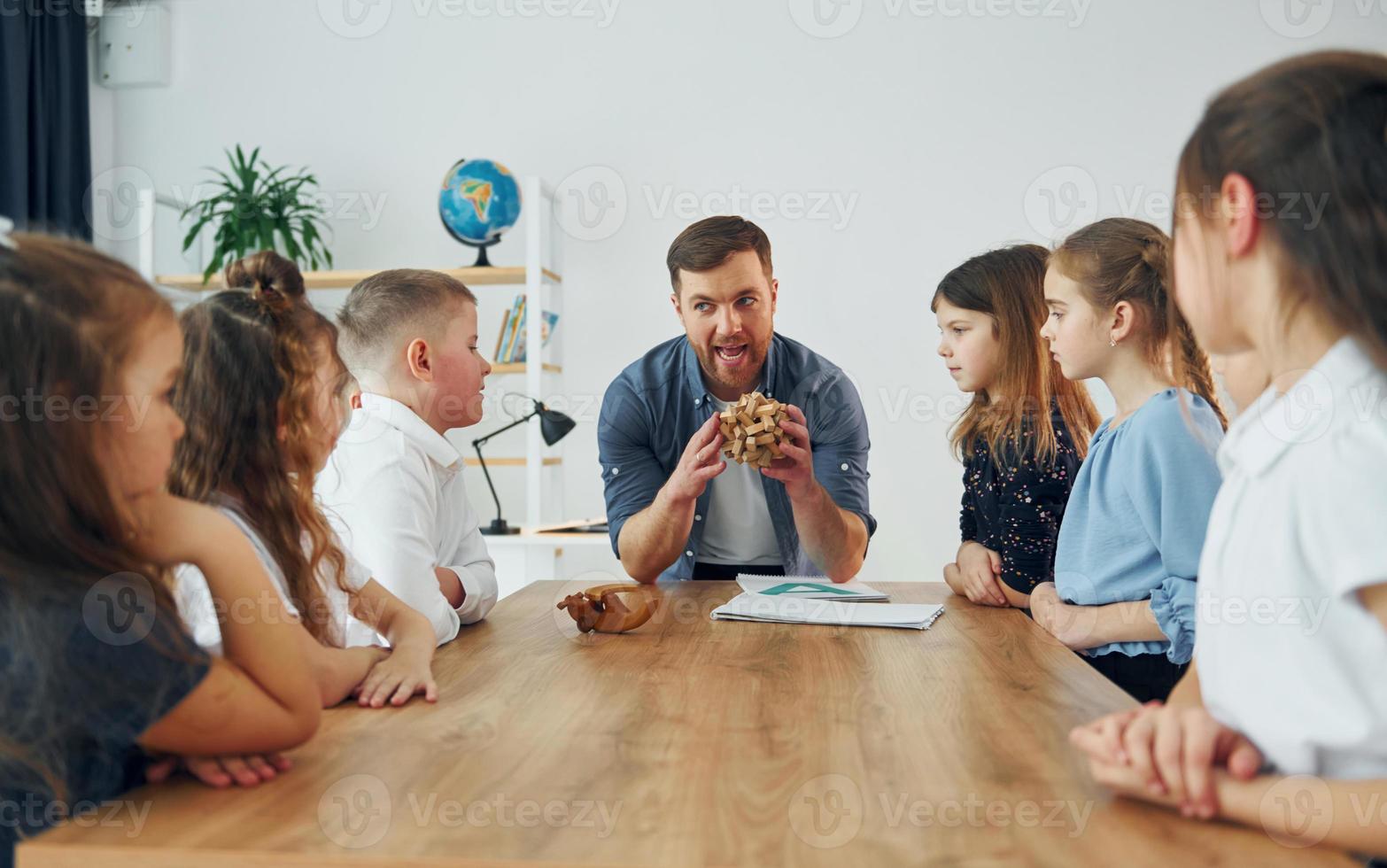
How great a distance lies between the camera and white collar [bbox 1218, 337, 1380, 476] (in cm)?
77

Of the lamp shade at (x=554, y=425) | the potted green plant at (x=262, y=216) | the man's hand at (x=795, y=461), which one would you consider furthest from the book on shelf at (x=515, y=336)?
the man's hand at (x=795, y=461)

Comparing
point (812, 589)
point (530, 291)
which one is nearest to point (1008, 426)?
point (812, 589)

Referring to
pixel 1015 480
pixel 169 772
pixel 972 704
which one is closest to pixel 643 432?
pixel 1015 480

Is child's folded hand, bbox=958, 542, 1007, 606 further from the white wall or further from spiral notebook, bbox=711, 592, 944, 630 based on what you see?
the white wall

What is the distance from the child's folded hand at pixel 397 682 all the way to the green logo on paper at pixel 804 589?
29.8 inches

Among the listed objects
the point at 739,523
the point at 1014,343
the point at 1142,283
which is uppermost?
the point at 1142,283

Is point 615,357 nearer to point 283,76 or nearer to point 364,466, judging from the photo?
point 283,76

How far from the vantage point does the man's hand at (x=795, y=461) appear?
6.09ft

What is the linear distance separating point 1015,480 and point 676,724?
1145 mm

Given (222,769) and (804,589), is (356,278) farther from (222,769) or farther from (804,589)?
(222,769)

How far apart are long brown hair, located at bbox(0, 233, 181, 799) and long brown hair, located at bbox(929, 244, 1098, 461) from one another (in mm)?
1614

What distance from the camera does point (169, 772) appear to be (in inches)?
34.3

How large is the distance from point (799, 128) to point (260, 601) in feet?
11.2

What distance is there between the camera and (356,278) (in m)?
3.72
